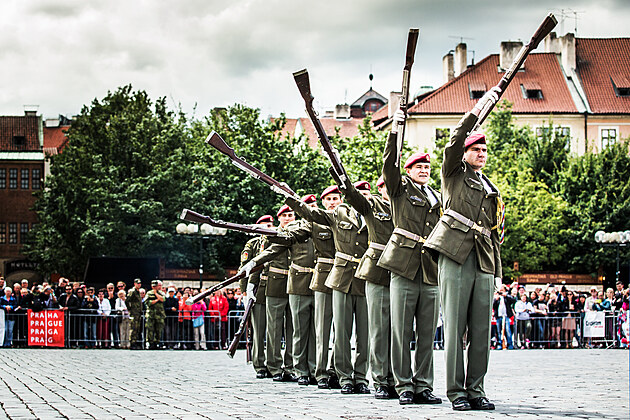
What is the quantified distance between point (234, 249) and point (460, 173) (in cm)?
3754

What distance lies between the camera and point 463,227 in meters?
8.03

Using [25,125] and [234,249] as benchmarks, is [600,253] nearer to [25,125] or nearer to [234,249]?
[234,249]

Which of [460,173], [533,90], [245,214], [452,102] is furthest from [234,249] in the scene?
[460,173]

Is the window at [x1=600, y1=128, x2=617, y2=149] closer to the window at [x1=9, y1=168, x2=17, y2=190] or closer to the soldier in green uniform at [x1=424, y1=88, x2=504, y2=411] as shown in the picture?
the window at [x1=9, y1=168, x2=17, y2=190]

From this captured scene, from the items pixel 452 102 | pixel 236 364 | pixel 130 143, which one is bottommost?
pixel 236 364

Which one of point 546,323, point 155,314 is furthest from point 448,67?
point 155,314

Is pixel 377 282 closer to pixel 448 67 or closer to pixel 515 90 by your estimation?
pixel 515 90

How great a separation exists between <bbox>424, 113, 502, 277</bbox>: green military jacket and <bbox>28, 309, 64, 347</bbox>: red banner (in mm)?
18456

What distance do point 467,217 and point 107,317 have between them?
743 inches

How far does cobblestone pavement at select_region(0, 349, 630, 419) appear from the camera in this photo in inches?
305

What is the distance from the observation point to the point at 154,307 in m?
25.4

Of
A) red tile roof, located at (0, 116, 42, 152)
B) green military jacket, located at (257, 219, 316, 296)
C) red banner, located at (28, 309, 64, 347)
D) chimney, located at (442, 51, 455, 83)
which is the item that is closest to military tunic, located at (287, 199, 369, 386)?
green military jacket, located at (257, 219, 316, 296)

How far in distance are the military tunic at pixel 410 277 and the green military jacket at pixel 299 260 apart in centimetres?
334

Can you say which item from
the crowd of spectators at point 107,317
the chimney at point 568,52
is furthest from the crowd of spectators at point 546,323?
the chimney at point 568,52
